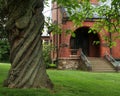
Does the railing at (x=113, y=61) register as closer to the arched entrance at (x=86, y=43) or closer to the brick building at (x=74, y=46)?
the brick building at (x=74, y=46)

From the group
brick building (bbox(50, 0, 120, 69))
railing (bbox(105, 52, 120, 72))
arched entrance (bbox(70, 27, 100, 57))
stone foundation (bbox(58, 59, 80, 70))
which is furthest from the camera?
arched entrance (bbox(70, 27, 100, 57))

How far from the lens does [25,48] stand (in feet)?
38.3

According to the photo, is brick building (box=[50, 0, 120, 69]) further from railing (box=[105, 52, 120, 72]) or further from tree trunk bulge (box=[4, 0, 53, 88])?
tree trunk bulge (box=[4, 0, 53, 88])

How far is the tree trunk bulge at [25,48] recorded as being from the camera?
11.5m

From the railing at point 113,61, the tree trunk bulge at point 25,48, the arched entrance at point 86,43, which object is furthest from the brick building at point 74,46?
the tree trunk bulge at point 25,48

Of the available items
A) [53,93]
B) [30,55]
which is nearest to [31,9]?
[30,55]

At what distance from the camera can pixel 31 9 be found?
11781 mm

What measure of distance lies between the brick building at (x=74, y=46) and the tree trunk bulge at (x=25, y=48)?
21866 mm

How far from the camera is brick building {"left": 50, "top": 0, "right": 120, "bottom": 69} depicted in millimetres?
35844

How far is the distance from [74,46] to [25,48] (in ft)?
91.3

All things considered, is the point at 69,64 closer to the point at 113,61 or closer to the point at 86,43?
the point at 113,61

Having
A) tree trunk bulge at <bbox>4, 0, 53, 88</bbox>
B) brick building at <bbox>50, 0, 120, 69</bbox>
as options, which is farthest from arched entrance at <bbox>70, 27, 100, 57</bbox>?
tree trunk bulge at <bbox>4, 0, 53, 88</bbox>

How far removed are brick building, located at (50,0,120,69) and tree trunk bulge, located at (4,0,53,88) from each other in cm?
2187

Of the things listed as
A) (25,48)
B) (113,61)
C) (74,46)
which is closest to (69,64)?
(74,46)
